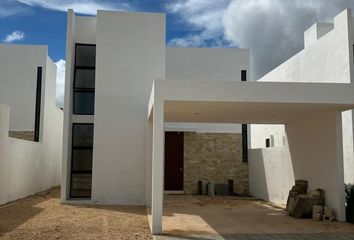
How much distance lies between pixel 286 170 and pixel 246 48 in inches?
294

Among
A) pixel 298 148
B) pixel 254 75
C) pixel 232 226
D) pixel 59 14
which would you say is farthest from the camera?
pixel 254 75

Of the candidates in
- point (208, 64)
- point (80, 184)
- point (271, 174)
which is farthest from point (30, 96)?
point (271, 174)

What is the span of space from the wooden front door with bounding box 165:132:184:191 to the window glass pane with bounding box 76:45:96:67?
534cm

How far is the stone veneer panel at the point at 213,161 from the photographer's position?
18.5 meters

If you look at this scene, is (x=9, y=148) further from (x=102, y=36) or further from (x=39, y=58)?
(x=39, y=58)

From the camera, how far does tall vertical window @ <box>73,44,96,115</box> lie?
15.0m

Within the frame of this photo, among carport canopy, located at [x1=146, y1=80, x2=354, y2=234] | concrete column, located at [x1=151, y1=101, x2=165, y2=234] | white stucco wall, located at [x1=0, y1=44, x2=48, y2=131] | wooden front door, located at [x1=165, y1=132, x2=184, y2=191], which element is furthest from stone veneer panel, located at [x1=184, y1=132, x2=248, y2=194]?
concrete column, located at [x1=151, y1=101, x2=165, y2=234]

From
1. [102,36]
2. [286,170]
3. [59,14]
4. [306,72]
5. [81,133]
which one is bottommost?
[286,170]

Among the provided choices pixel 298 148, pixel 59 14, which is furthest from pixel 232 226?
pixel 59 14

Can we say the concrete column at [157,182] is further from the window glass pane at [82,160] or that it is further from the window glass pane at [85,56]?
the window glass pane at [85,56]

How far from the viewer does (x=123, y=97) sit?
47.0 feet

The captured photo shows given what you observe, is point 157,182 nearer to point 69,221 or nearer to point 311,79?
point 69,221

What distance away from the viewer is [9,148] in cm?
1404

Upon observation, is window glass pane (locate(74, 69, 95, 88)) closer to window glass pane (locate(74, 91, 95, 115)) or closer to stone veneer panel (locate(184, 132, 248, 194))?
window glass pane (locate(74, 91, 95, 115))
